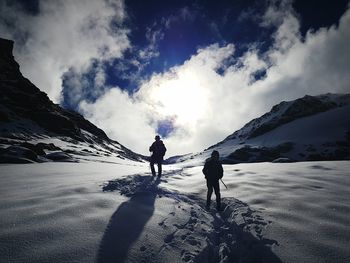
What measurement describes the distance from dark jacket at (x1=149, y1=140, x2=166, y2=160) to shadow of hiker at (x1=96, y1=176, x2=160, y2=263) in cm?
582

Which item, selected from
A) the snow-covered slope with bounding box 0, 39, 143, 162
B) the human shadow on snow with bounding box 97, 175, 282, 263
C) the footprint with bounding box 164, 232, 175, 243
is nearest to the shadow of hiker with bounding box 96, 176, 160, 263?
the human shadow on snow with bounding box 97, 175, 282, 263

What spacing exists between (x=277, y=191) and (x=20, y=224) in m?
8.62

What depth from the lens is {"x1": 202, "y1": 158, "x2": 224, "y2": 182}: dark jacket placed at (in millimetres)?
9109

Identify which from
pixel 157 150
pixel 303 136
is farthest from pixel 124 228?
pixel 303 136

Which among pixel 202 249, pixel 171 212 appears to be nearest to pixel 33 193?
pixel 171 212

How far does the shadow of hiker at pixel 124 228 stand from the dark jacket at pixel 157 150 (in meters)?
5.82

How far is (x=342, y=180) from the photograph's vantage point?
10500mm

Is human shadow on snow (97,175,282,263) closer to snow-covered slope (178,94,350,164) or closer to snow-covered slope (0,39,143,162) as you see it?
snow-covered slope (0,39,143,162)

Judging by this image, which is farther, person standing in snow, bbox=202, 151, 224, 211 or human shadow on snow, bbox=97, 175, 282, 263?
person standing in snow, bbox=202, 151, 224, 211

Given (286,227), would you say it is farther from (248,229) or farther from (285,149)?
(285,149)

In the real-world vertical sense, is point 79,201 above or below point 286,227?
above

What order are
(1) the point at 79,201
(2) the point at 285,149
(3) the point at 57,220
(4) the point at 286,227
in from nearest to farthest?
1. (3) the point at 57,220
2. (4) the point at 286,227
3. (1) the point at 79,201
4. (2) the point at 285,149

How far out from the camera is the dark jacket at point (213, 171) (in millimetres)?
9109

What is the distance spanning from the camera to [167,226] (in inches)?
246
